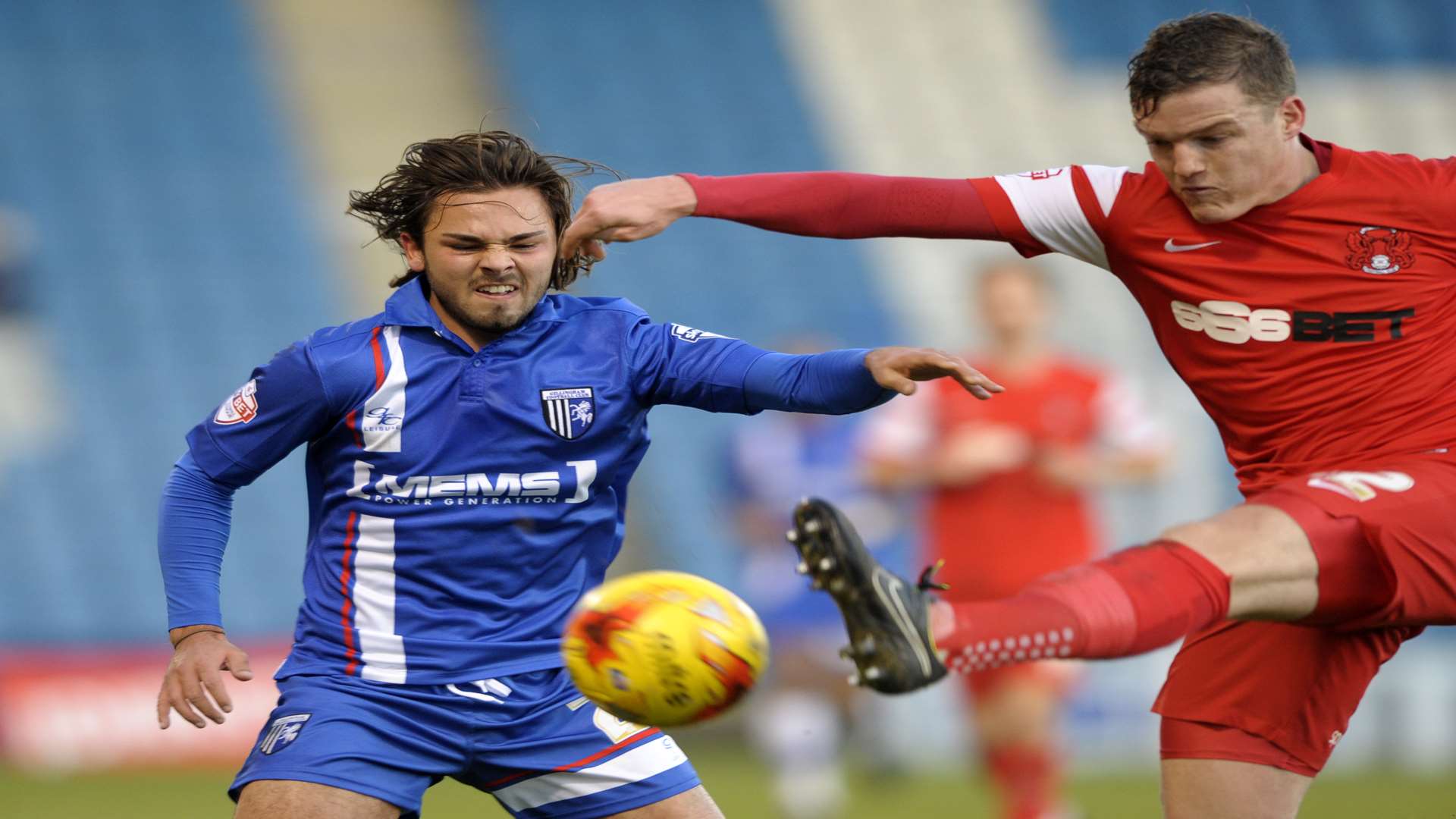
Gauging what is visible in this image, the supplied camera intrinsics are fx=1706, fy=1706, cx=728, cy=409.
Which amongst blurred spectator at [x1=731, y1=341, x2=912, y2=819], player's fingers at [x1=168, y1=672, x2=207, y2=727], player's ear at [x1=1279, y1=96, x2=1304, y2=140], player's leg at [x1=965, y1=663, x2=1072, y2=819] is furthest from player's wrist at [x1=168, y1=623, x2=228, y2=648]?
blurred spectator at [x1=731, y1=341, x2=912, y2=819]

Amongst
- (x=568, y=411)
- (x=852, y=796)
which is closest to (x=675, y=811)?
(x=568, y=411)

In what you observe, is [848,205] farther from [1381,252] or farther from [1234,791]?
[1234,791]

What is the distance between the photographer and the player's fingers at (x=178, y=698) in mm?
3914

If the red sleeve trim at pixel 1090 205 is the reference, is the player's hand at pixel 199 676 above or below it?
below

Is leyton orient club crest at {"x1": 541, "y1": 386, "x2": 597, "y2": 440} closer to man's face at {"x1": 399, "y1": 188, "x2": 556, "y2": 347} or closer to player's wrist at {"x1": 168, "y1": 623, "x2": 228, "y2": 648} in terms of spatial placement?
man's face at {"x1": 399, "y1": 188, "x2": 556, "y2": 347}

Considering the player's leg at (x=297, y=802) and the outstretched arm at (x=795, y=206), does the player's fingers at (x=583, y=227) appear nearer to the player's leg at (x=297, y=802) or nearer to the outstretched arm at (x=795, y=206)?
the outstretched arm at (x=795, y=206)

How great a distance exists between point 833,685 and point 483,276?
19.3 ft

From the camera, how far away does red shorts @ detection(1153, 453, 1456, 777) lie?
3.71m

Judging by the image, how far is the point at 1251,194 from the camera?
13.2ft

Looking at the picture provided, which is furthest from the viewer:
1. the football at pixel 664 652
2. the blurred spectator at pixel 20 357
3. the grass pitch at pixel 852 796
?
the blurred spectator at pixel 20 357

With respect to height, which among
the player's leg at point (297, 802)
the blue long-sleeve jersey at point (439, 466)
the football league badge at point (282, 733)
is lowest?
the player's leg at point (297, 802)

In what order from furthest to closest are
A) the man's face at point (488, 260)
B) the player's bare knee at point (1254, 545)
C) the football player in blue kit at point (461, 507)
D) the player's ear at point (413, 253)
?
the player's ear at point (413, 253)
the man's face at point (488, 260)
the football player in blue kit at point (461, 507)
the player's bare knee at point (1254, 545)

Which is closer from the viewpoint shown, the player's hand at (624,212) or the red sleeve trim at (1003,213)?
the player's hand at (624,212)

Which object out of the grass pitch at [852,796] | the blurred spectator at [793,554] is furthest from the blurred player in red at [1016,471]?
the blurred spectator at [793,554]
